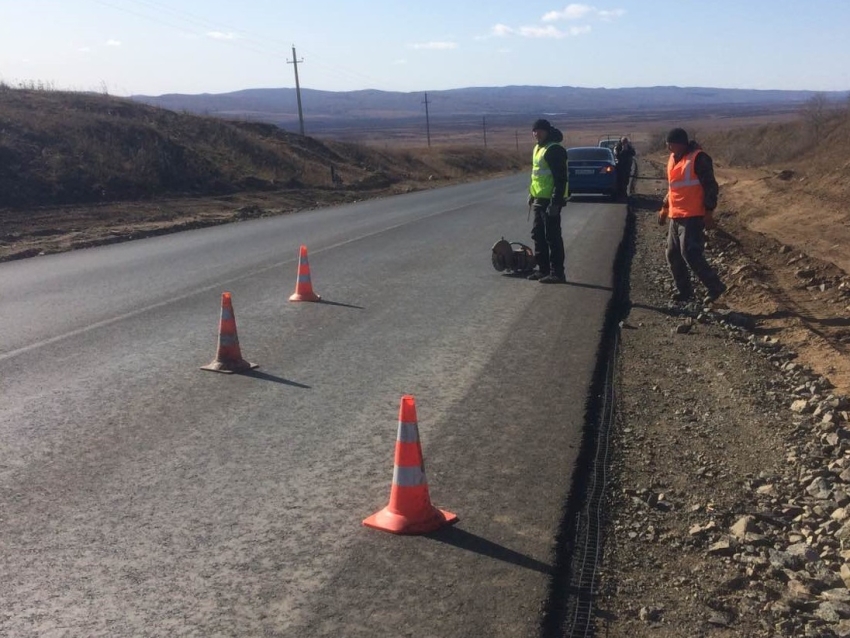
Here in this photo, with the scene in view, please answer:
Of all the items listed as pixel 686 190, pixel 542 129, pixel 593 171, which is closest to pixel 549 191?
pixel 542 129

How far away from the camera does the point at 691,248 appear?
9969mm

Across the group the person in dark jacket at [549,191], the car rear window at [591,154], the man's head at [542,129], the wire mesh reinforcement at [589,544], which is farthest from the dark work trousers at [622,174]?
the wire mesh reinforcement at [589,544]

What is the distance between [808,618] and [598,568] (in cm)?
87

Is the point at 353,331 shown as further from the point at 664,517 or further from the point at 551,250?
the point at 664,517

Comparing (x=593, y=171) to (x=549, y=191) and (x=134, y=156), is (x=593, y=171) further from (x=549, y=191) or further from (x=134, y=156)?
(x=134, y=156)

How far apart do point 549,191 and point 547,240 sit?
629 mm

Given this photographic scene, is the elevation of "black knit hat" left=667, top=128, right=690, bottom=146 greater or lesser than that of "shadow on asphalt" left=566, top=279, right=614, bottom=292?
greater

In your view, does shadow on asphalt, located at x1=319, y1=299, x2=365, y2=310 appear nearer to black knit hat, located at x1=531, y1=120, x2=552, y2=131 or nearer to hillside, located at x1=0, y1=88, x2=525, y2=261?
black knit hat, located at x1=531, y1=120, x2=552, y2=131

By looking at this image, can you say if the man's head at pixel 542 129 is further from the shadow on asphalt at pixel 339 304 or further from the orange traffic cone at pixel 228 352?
the orange traffic cone at pixel 228 352

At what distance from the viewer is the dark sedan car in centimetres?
2505

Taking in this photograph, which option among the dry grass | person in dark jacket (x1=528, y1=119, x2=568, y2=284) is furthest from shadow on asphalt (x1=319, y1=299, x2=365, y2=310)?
the dry grass

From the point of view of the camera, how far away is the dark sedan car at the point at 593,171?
2505 centimetres

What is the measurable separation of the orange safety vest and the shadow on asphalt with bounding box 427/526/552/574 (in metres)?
6.29

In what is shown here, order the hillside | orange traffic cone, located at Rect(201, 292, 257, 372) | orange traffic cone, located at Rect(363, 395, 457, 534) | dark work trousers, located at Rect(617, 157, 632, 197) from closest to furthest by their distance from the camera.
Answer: orange traffic cone, located at Rect(363, 395, 457, 534) → orange traffic cone, located at Rect(201, 292, 257, 372) → the hillside → dark work trousers, located at Rect(617, 157, 632, 197)
